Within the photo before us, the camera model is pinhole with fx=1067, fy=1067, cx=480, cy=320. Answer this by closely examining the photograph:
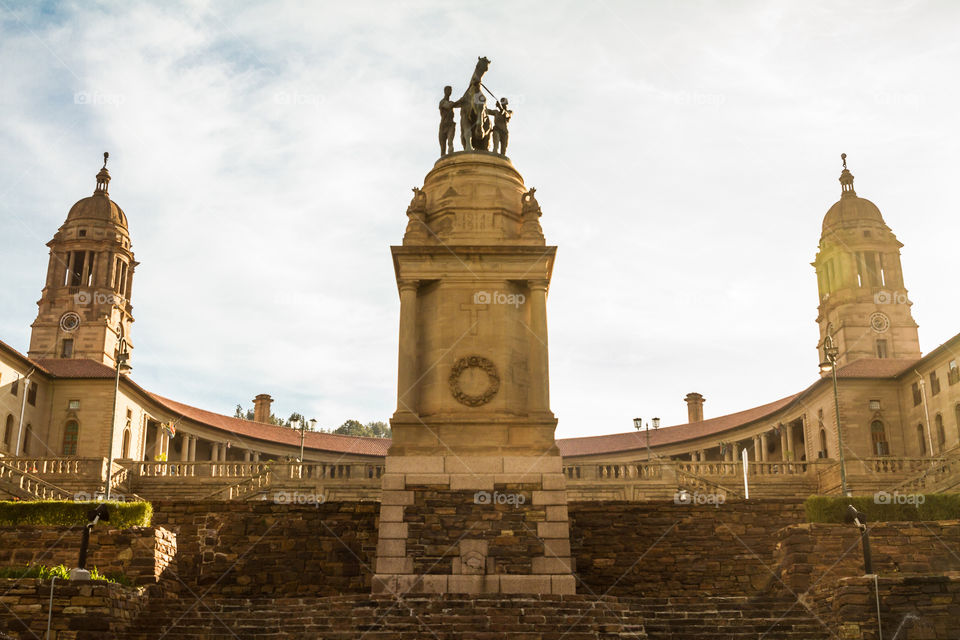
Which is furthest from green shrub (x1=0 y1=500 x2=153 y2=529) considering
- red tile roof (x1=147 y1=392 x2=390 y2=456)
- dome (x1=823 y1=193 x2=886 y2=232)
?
dome (x1=823 y1=193 x2=886 y2=232)

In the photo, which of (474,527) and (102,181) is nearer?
(474,527)

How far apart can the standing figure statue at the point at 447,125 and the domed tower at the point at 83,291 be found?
215ft

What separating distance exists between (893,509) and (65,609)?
1871 cm

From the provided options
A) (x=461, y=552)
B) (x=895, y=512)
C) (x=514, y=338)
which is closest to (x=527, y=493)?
(x=461, y=552)

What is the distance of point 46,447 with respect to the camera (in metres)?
66.7

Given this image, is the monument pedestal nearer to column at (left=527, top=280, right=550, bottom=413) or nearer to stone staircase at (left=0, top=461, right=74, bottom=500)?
column at (left=527, top=280, right=550, bottom=413)

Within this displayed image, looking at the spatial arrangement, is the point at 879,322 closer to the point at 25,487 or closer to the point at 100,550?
the point at 25,487

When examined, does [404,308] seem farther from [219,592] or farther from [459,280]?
[219,592]

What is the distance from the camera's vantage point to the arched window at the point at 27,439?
210 ft

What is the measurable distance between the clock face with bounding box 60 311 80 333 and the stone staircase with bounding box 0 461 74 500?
54.3m

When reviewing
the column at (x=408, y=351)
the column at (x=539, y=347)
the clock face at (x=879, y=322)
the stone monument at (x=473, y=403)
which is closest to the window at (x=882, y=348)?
the clock face at (x=879, y=322)

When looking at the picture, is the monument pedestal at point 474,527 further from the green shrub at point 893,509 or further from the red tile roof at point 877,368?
the red tile roof at point 877,368

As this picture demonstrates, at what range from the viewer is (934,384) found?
6394 centimetres

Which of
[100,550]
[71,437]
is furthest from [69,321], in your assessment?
[100,550]
